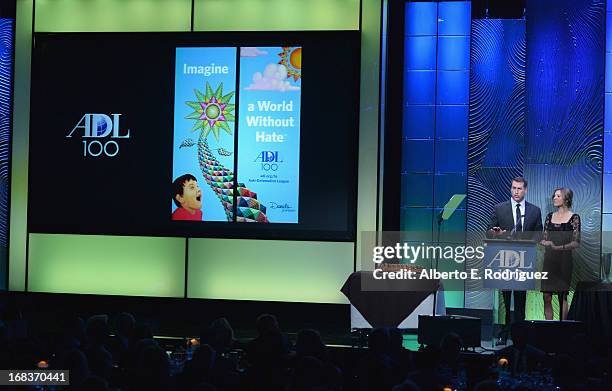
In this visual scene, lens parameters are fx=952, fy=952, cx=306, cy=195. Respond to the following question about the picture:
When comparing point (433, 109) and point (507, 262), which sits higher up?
point (433, 109)

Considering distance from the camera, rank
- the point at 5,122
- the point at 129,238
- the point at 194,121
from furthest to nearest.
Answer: the point at 5,122 → the point at 129,238 → the point at 194,121

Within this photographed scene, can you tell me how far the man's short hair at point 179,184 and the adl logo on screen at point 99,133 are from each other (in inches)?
32.1

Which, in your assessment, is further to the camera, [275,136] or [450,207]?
[275,136]

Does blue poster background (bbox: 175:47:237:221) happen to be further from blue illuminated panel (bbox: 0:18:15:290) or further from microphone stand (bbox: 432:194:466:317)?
microphone stand (bbox: 432:194:466:317)

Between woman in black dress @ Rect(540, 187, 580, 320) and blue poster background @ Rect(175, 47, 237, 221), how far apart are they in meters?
3.76

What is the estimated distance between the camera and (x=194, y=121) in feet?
37.2

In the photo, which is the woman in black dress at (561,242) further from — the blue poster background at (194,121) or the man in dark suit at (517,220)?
the blue poster background at (194,121)

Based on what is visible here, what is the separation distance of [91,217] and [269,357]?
6235mm

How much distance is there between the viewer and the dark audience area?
5039 mm

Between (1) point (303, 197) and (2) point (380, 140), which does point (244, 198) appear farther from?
(2) point (380, 140)

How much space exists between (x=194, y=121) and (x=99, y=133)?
3.93 ft

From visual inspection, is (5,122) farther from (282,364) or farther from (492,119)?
(282,364)

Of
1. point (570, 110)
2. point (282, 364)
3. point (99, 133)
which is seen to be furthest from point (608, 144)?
point (282, 364)

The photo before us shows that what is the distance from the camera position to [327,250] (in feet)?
37.2
